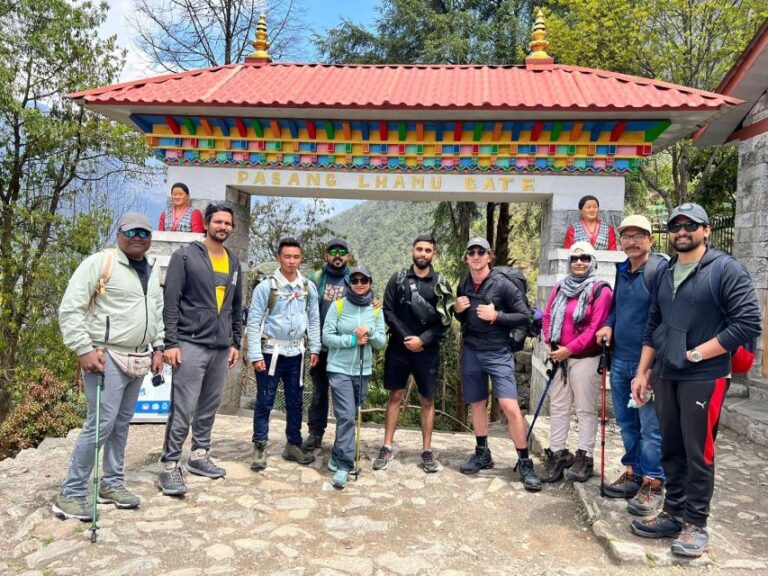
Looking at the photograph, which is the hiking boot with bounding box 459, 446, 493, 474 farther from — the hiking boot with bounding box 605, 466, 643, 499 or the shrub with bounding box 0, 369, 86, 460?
the shrub with bounding box 0, 369, 86, 460

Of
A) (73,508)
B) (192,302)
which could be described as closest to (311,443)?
(192,302)

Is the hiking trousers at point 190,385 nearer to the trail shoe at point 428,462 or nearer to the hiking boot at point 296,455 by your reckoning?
the hiking boot at point 296,455

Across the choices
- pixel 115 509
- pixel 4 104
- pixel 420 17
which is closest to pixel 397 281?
pixel 115 509

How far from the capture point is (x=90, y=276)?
3791 mm

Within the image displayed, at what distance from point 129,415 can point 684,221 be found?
3932mm

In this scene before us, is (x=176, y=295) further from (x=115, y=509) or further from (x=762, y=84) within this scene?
(x=762, y=84)

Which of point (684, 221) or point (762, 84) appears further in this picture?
point (762, 84)

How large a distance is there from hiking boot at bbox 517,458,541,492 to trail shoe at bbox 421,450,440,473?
749 millimetres

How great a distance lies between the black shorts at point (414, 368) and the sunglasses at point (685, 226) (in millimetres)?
2169

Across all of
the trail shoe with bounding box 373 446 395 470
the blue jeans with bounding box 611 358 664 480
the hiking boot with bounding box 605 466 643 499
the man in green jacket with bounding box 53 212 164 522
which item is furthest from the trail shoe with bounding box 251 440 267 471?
the blue jeans with bounding box 611 358 664 480

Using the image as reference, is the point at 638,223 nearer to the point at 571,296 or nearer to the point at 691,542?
the point at 571,296

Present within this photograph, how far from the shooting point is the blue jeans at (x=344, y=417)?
483 centimetres

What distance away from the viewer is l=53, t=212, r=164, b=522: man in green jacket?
12.3 ft

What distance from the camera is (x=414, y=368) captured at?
16.5 ft
